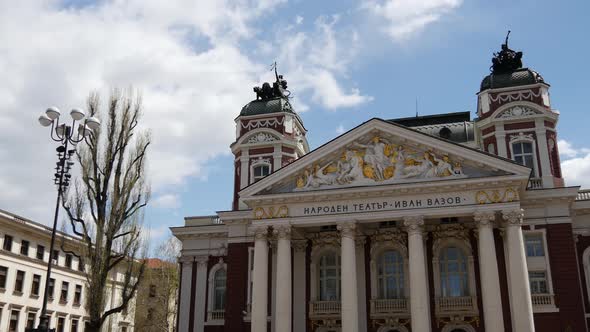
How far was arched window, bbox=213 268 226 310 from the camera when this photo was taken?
36469mm

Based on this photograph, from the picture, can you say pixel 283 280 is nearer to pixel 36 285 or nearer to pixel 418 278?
pixel 418 278

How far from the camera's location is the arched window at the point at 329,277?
3294 cm

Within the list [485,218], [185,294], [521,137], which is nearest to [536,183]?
[521,137]

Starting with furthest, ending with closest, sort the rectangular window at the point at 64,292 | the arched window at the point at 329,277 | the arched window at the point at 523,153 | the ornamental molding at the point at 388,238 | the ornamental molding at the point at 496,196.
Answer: the rectangular window at the point at 64,292
the arched window at the point at 523,153
the arched window at the point at 329,277
the ornamental molding at the point at 388,238
the ornamental molding at the point at 496,196

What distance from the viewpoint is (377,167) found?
30.6 m

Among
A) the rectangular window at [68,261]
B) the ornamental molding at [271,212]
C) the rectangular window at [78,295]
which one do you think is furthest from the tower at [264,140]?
the rectangular window at [78,295]

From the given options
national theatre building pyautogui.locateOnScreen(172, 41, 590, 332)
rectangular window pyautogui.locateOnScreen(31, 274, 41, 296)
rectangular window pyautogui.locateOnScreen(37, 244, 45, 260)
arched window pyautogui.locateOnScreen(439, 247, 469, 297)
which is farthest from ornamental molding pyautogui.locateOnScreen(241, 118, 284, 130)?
rectangular window pyautogui.locateOnScreen(31, 274, 41, 296)

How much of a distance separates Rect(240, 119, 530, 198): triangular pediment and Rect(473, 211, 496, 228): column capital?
1.88m

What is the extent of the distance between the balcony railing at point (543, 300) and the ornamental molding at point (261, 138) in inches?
722

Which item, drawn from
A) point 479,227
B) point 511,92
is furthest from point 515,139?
point 479,227

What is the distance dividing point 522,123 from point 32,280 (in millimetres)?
40202

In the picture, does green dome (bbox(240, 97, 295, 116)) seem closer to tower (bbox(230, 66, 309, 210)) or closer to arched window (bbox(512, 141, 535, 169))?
tower (bbox(230, 66, 309, 210))

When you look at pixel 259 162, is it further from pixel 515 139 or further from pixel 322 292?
pixel 515 139

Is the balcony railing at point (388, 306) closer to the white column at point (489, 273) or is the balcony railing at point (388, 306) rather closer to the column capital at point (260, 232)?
the white column at point (489, 273)
